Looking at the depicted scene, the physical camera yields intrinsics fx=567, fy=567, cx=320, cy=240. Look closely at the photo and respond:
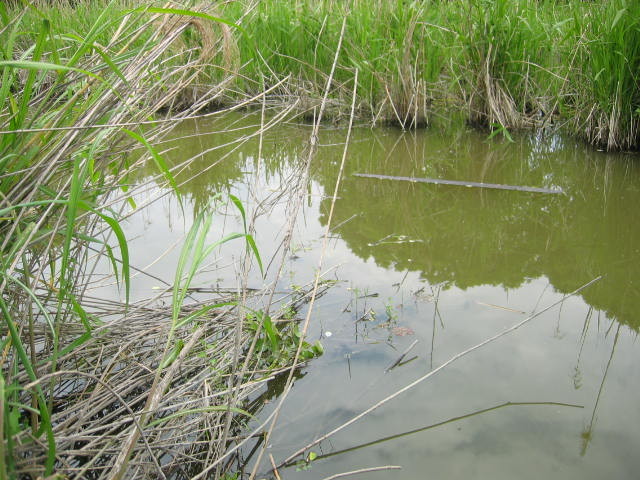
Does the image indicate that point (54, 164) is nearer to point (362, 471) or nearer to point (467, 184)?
point (362, 471)

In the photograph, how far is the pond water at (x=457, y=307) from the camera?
134 centimetres

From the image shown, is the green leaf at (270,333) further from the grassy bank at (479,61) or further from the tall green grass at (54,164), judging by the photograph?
the grassy bank at (479,61)

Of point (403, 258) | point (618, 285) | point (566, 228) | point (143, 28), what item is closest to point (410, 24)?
point (566, 228)

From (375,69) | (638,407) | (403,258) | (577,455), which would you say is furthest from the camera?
(375,69)

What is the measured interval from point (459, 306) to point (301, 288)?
55 cm

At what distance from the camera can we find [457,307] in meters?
1.93

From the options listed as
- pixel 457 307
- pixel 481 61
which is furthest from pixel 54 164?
pixel 481 61

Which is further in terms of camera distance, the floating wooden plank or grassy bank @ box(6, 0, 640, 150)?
grassy bank @ box(6, 0, 640, 150)

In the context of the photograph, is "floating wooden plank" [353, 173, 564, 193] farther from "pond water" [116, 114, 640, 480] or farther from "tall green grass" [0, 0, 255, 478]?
"tall green grass" [0, 0, 255, 478]

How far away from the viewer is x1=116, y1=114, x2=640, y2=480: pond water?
1336 mm

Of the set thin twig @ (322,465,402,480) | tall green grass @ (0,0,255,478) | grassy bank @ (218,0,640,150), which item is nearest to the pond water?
thin twig @ (322,465,402,480)

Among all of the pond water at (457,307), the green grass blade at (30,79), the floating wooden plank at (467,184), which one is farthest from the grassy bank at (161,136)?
the floating wooden plank at (467,184)

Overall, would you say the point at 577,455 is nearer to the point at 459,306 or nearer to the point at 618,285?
the point at 459,306

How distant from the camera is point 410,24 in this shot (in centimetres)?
430
